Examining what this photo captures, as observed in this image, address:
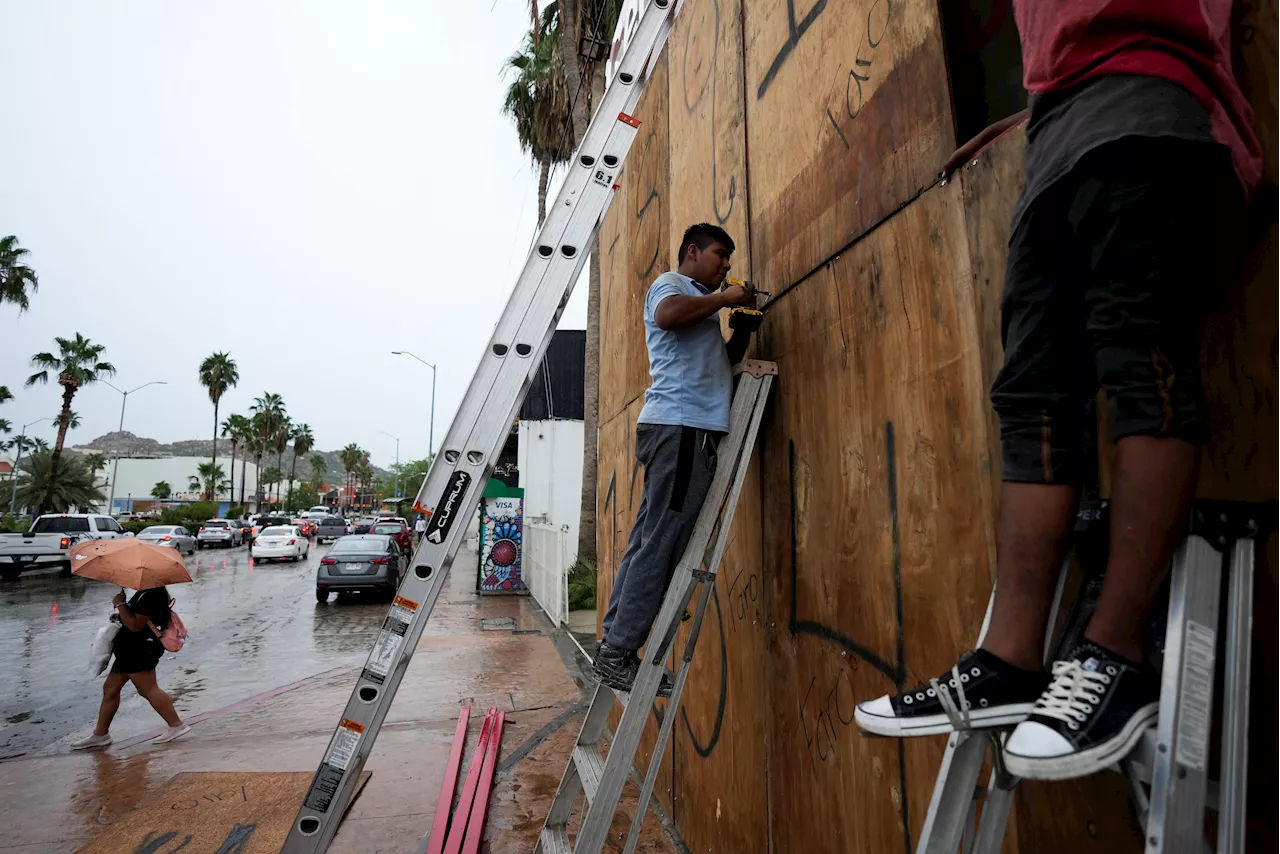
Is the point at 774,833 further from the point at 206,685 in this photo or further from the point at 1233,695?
the point at 206,685

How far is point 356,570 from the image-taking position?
46.0ft

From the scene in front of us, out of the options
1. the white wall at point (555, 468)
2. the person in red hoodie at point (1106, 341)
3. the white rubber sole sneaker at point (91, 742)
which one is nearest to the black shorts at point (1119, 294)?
the person in red hoodie at point (1106, 341)

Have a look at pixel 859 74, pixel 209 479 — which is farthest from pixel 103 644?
pixel 209 479

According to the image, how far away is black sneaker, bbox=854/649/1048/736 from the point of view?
1.03 meters

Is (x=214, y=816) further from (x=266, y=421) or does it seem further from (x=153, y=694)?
(x=266, y=421)

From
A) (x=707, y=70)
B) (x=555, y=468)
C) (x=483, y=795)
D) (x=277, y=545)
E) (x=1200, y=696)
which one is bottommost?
(x=277, y=545)

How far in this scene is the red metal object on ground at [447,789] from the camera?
11.0ft

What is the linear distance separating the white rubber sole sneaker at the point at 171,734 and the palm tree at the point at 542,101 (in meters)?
12.9

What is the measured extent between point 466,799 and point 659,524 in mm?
2673

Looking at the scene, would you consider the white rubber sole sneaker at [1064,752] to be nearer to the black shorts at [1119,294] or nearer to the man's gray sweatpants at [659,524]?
the black shorts at [1119,294]

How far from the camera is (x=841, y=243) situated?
2.23 m

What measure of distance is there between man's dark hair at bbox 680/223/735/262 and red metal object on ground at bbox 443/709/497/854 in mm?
3194

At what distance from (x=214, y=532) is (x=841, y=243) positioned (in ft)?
120

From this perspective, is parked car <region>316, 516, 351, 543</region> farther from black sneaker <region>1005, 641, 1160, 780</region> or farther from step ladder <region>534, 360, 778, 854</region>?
black sneaker <region>1005, 641, 1160, 780</region>
